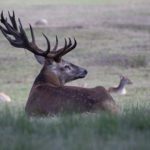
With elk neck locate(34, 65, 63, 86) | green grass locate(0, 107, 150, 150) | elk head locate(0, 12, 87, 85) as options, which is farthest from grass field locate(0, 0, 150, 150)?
elk head locate(0, 12, 87, 85)

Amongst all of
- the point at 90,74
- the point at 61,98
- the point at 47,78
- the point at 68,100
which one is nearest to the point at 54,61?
the point at 47,78

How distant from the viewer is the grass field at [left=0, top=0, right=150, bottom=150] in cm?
627

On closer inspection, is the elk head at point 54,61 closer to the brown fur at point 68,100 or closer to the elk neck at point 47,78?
the elk neck at point 47,78

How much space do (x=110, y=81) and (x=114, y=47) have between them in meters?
4.92

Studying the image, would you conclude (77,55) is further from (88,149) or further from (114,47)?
(88,149)

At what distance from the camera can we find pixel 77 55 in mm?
25875

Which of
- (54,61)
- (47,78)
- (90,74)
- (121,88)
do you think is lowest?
(90,74)

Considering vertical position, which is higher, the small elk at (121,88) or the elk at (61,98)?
the elk at (61,98)

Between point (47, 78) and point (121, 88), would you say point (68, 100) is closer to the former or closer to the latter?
point (47, 78)

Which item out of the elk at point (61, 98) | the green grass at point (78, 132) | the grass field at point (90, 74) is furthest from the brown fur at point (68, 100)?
the green grass at point (78, 132)

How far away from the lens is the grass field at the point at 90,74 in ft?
20.6

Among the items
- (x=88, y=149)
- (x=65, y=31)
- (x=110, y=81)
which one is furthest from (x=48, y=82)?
(x=65, y=31)

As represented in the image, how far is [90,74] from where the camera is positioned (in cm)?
2275

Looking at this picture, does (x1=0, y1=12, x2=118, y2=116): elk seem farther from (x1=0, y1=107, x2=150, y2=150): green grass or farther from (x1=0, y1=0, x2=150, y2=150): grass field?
(x1=0, y1=107, x2=150, y2=150): green grass
